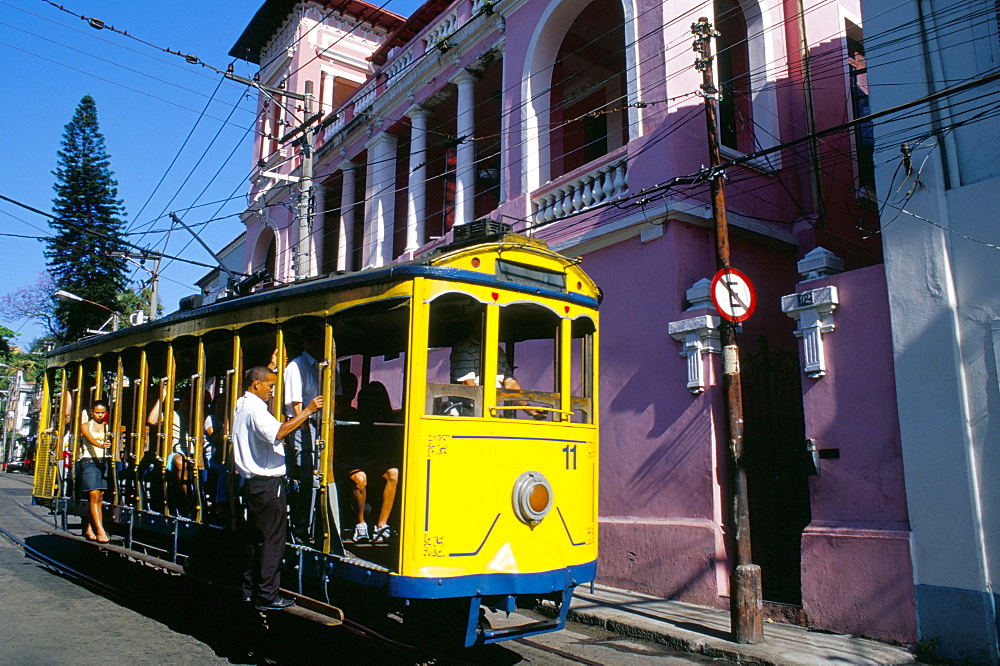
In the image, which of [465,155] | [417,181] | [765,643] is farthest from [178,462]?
[417,181]

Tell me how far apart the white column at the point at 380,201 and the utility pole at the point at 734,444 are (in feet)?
30.8

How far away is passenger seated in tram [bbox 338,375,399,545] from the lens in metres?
5.56

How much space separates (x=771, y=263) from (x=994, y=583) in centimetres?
527

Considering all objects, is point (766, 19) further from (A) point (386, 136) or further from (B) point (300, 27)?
(B) point (300, 27)

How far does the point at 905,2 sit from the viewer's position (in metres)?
7.78

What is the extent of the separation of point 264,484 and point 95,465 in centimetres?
450

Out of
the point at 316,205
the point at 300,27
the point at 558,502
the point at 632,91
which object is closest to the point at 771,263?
the point at 632,91

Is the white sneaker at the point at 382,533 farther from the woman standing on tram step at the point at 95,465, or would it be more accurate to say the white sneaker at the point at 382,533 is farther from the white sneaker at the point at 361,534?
the woman standing on tram step at the point at 95,465

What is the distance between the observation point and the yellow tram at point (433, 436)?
5273mm

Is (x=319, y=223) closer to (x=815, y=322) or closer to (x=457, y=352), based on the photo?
(x=815, y=322)

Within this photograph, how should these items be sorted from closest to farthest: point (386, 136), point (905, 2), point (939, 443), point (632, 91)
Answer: point (939, 443) → point (905, 2) → point (632, 91) → point (386, 136)

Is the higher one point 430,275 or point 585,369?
point 430,275

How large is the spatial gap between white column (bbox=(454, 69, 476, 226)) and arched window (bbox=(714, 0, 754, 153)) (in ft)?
14.4

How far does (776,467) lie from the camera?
351 inches
